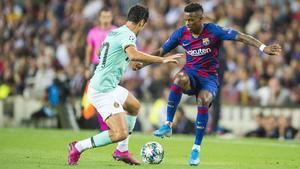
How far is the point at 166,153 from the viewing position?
15586 millimetres

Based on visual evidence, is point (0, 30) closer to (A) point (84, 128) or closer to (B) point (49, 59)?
(B) point (49, 59)

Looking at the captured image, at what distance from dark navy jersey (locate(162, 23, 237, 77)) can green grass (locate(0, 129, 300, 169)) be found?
5.17 feet

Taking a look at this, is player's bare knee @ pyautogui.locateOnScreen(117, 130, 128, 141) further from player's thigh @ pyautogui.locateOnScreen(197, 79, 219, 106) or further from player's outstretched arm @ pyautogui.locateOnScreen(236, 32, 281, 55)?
player's outstretched arm @ pyautogui.locateOnScreen(236, 32, 281, 55)

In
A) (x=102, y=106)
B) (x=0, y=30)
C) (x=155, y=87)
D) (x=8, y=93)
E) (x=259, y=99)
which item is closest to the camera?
(x=102, y=106)

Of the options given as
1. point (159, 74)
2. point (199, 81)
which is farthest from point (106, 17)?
point (159, 74)

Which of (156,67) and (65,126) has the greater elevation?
(156,67)

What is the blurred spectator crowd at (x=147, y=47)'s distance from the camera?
2303 cm

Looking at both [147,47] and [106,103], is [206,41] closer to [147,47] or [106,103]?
[106,103]

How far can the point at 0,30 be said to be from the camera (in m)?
30.2

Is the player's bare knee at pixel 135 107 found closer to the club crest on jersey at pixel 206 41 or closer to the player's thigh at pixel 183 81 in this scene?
the player's thigh at pixel 183 81

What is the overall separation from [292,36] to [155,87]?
4.14 meters

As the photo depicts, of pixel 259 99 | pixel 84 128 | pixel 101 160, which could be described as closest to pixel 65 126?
pixel 84 128

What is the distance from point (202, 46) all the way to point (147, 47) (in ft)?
39.3

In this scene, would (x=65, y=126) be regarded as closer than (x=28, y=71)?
Yes
